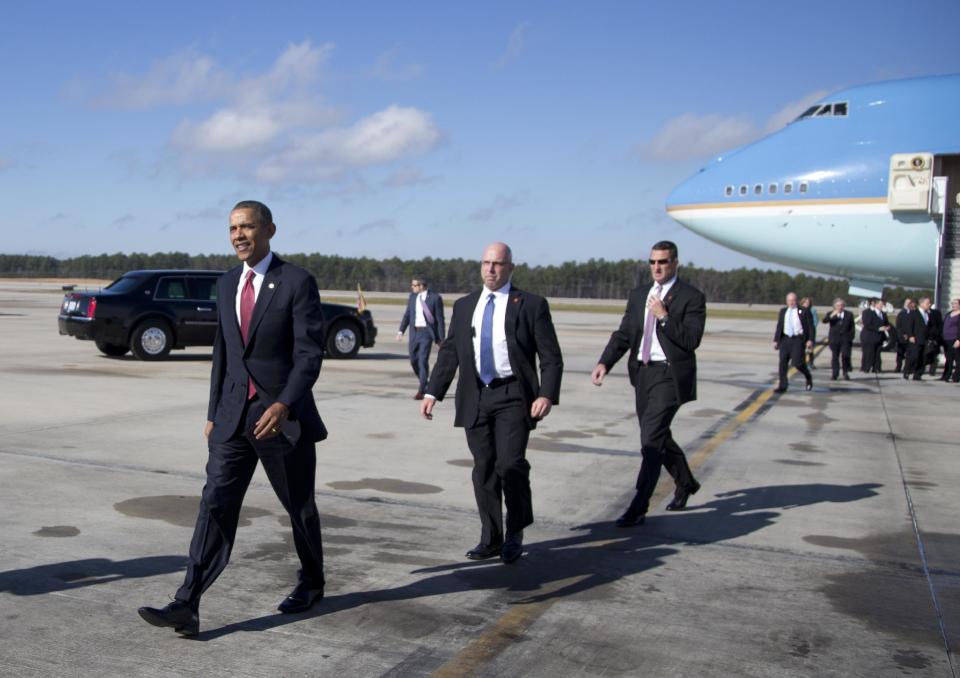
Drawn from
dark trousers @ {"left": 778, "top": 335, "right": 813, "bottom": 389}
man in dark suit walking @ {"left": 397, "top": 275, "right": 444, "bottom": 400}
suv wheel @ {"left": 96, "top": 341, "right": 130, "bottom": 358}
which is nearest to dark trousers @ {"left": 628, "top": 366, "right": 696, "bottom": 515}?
A: man in dark suit walking @ {"left": 397, "top": 275, "right": 444, "bottom": 400}

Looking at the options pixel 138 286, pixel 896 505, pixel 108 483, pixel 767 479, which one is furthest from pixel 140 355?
pixel 896 505

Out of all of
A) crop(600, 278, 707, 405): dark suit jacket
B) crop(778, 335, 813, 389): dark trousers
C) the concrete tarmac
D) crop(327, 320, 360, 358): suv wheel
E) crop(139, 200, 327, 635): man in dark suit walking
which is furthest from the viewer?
crop(327, 320, 360, 358): suv wheel

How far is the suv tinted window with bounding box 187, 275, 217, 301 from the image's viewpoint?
1877 cm

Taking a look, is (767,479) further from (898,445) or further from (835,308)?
(835,308)

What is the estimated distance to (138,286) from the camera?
722 inches

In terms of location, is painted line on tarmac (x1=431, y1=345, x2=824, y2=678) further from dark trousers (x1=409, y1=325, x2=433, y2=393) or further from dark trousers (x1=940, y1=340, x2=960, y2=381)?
dark trousers (x1=940, y1=340, x2=960, y2=381)

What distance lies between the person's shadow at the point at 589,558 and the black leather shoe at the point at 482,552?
6 cm

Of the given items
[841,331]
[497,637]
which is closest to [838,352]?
[841,331]

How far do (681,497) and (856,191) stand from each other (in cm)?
1890

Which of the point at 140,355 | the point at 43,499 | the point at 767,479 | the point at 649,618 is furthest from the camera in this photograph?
the point at 140,355

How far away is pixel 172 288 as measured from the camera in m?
18.6

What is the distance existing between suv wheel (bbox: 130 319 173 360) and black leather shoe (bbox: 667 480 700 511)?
12.9 m

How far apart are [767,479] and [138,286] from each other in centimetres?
1323

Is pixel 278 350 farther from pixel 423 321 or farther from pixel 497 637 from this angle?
pixel 423 321
